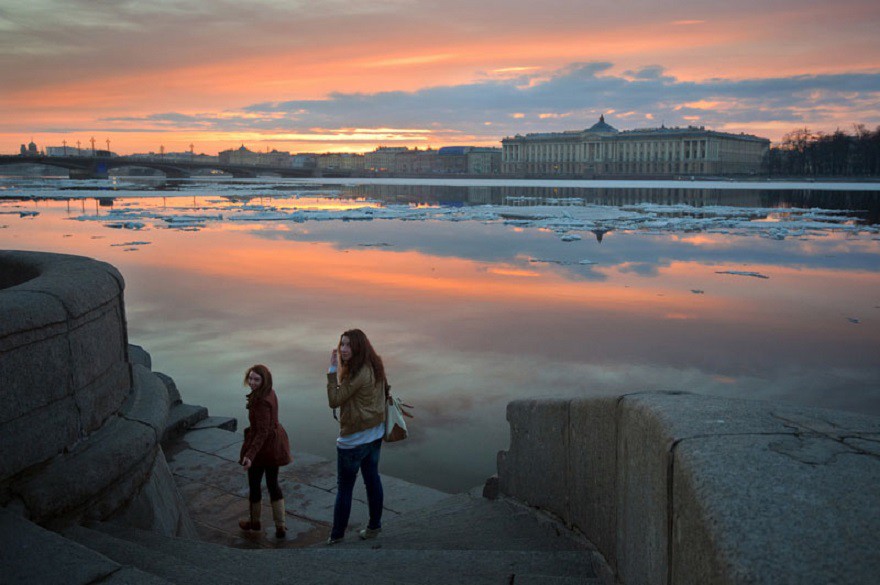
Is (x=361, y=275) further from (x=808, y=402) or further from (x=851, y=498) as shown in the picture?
(x=851, y=498)

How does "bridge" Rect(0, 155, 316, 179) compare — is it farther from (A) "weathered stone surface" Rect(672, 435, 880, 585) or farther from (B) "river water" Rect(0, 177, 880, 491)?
(A) "weathered stone surface" Rect(672, 435, 880, 585)

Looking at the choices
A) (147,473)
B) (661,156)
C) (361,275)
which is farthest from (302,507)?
(661,156)

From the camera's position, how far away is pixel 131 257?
56.6 feet

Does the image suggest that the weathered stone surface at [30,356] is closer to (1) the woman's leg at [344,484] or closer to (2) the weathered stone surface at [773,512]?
(1) the woman's leg at [344,484]

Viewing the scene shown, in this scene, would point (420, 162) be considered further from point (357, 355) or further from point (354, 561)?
point (354, 561)

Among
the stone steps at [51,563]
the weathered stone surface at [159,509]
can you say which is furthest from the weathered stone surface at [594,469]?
the weathered stone surface at [159,509]

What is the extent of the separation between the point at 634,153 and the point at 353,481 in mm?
139255

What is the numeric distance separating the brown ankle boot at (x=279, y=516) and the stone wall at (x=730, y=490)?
2.14 m

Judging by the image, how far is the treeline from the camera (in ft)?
324

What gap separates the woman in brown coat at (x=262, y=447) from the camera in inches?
177

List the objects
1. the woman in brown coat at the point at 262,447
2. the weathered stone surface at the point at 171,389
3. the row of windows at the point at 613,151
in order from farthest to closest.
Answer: the row of windows at the point at 613,151
the weathered stone surface at the point at 171,389
the woman in brown coat at the point at 262,447

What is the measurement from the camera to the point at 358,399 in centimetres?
423

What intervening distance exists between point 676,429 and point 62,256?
3.90 m

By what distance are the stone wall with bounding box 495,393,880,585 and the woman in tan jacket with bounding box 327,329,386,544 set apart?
1.39 m
